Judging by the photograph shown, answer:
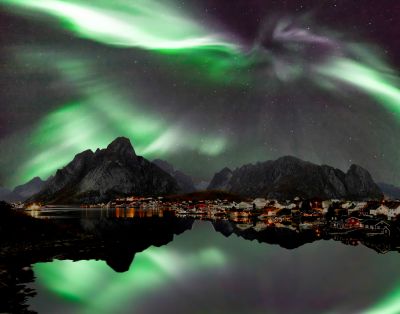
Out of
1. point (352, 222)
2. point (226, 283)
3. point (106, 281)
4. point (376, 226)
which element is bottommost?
point (226, 283)

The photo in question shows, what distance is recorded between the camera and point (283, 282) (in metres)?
48.9

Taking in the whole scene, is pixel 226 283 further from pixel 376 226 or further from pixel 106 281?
pixel 376 226

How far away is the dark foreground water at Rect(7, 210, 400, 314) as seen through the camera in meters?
35.9

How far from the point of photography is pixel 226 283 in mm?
47500

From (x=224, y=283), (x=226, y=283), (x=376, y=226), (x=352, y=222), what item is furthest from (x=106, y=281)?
(x=352, y=222)

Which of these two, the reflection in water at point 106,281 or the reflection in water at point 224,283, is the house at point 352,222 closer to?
the reflection in water at point 224,283

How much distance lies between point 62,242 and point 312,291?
4643 cm

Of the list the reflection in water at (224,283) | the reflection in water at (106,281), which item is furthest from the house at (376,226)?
the reflection in water at (106,281)

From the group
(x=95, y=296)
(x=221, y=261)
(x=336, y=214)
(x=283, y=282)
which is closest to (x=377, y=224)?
(x=336, y=214)

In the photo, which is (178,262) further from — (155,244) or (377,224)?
(377,224)

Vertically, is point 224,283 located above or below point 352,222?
below

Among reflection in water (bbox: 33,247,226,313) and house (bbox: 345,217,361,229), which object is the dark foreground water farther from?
house (bbox: 345,217,361,229)

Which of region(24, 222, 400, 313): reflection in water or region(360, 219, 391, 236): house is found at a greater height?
region(360, 219, 391, 236): house

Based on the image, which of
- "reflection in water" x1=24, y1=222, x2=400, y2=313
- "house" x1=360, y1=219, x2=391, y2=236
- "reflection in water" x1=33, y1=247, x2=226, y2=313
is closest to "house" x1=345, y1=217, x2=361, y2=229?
"house" x1=360, y1=219, x2=391, y2=236
